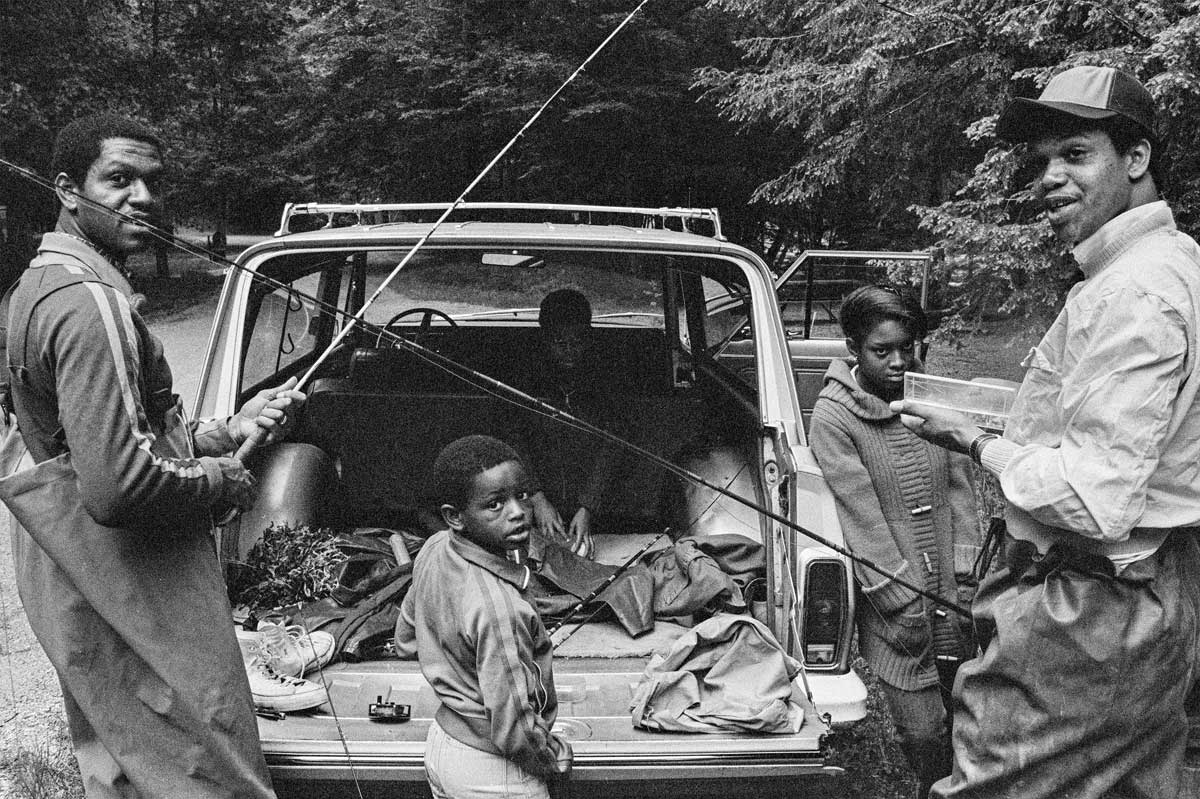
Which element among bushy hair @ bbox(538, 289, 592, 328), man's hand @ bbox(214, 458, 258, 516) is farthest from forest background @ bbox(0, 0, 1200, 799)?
bushy hair @ bbox(538, 289, 592, 328)

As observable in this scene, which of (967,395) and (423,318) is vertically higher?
(967,395)

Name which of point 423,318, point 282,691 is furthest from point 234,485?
point 423,318

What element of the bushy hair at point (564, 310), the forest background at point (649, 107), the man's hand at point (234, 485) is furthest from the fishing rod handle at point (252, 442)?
the bushy hair at point (564, 310)

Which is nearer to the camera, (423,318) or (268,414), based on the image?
(268,414)

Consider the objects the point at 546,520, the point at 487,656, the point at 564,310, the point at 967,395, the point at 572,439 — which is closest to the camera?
the point at 487,656

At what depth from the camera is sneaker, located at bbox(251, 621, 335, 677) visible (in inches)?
116

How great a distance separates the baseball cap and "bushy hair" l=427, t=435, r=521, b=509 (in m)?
1.39

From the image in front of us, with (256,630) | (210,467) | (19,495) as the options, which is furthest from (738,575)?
(19,495)

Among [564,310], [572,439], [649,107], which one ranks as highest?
[649,107]

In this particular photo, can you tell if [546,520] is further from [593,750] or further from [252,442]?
[252,442]

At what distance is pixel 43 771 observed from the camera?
353 cm

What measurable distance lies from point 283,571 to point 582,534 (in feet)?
3.80

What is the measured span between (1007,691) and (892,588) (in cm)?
81

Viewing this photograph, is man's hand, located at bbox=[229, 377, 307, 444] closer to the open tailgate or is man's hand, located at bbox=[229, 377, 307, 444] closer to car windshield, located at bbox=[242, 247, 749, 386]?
car windshield, located at bbox=[242, 247, 749, 386]
